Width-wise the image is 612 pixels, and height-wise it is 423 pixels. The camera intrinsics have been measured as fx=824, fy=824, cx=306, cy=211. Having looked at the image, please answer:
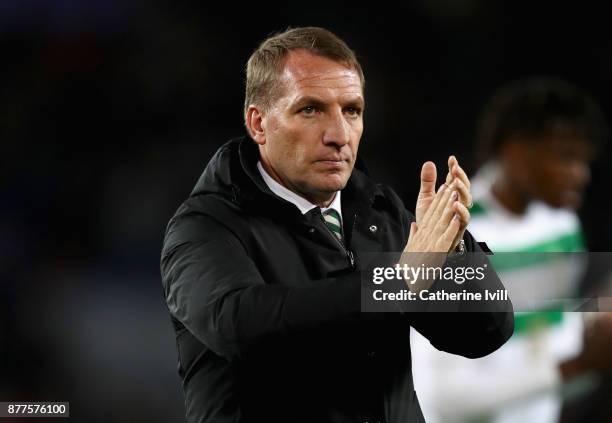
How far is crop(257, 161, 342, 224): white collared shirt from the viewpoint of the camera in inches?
43.4

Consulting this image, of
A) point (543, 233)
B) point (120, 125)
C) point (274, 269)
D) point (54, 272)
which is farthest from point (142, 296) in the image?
point (274, 269)

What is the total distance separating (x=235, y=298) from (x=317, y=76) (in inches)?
14.1

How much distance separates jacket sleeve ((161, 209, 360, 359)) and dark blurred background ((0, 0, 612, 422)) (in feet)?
3.61

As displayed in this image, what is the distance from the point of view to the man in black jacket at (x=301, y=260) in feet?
2.83

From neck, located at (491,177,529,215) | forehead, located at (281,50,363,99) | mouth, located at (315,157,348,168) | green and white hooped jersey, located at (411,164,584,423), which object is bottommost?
green and white hooped jersey, located at (411,164,584,423)

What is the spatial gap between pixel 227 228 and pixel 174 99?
134cm

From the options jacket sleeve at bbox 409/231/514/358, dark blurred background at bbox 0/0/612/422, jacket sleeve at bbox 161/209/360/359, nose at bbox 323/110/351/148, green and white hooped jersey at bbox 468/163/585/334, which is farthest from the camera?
dark blurred background at bbox 0/0/612/422

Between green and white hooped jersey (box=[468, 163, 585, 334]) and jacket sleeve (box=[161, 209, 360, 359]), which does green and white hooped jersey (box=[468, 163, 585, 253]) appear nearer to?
green and white hooped jersey (box=[468, 163, 585, 334])

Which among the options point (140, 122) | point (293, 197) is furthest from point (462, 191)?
point (140, 122)

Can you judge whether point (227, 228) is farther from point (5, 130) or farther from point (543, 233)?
point (5, 130)

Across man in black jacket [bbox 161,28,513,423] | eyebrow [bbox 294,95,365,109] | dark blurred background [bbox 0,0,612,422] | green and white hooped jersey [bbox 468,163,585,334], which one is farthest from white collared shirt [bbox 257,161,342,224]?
dark blurred background [bbox 0,0,612,422]

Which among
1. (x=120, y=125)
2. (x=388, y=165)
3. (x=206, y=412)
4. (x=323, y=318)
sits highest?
(x=120, y=125)

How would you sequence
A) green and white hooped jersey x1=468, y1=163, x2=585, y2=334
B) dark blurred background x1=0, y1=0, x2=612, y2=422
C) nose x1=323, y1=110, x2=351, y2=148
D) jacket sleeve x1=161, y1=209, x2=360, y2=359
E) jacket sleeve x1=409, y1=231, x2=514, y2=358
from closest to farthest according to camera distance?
jacket sleeve x1=161, y1=209, x2=360, y2=359
jacket sleeve x1=409, y1=231, x2=514, y2=358
nose x1=323, y1=110, x2=351, y2=148
green and white hooped jersey x1=468, y1=163, x2=585, y2=334
dark blurred background x1=0, y1=0, x2=612, y2=422

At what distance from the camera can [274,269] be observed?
100cm
